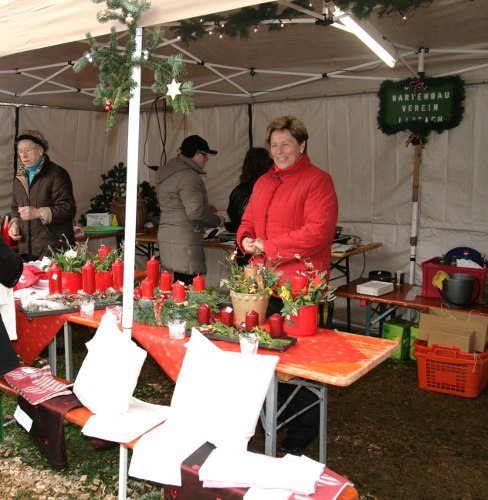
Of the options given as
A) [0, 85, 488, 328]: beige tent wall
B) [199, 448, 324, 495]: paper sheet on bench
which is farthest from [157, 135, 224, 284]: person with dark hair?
[199, 448, 324, 495]: paper sheet on bench

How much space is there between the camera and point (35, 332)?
121 inches

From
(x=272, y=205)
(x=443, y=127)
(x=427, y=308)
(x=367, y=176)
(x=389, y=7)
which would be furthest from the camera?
(x=367, y=176)

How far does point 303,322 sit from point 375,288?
2079 mm

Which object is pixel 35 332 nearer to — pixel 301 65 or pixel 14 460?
pixel 14 460

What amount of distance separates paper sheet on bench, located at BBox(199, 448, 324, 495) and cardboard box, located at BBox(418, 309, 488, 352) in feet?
7.21

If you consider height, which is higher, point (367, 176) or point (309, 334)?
point (367, 176)

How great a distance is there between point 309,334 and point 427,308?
1.92 meters

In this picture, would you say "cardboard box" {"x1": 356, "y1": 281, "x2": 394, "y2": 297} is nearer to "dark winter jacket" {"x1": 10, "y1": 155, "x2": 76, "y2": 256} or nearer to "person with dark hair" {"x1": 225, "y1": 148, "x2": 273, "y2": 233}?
"person with dark hair" {"x1": 225, "y1": 148, "x2": 273, "y2": 233}

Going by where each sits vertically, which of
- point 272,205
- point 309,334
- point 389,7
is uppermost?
point 389,7

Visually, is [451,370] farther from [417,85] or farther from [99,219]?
[99,219]

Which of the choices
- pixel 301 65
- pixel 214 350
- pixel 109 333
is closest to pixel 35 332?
pixel 109 333

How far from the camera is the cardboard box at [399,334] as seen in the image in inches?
177

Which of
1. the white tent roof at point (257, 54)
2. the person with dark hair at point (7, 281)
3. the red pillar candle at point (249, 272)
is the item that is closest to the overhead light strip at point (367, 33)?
the white tent roof at point (257, 54)

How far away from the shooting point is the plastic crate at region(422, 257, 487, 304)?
4.23 m
